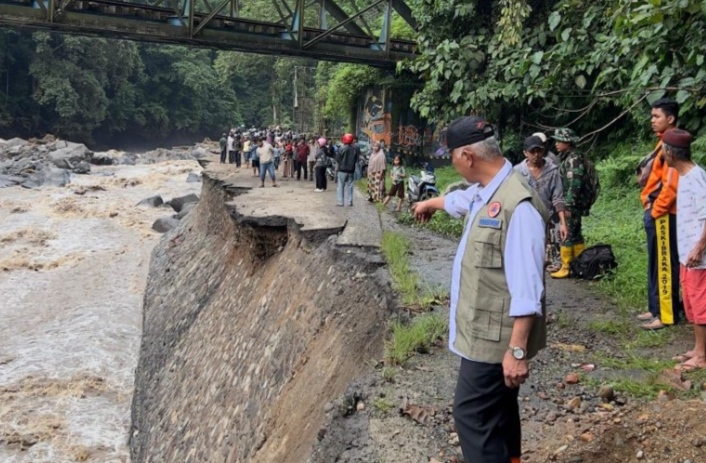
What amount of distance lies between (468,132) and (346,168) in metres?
9.45

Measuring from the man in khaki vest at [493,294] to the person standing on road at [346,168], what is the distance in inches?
368

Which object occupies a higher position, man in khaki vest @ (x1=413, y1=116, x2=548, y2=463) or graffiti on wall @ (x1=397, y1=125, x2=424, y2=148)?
graffiti on wall @ (x1=397, y1=125, x2=424, y2=148)

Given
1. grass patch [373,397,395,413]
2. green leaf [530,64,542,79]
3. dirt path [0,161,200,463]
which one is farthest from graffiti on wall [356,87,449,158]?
grass patch [373,397,395,413]

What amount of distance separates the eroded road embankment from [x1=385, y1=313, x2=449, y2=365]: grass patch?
26cm

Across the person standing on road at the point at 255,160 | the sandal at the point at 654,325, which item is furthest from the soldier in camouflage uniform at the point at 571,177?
the person standing on road at the point at 255,160

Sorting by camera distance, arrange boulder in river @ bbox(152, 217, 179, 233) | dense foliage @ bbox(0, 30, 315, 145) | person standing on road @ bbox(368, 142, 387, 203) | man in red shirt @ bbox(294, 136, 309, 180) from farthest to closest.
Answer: dense foliage @ bbox(0, 30, 315, 145) < boulder in river @ bbox(152, 217, 179, 233) < man in red shirt @ bbox(294, 136, 309, 180) < person standing on road @ bbox(368, 142, 387, 203)

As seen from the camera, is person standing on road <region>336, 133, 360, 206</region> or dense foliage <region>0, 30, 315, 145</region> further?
dense foliage <region>0, 30, 315, 145</region>

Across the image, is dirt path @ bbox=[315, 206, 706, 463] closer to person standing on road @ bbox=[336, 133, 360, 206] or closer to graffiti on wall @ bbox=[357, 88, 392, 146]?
person standing on road @ bbox=[336, 133, 360, 206]

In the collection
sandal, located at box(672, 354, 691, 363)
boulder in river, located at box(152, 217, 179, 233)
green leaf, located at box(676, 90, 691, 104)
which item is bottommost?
boulder in river, located at box(152, 217, 179, 233)

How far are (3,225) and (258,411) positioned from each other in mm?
16935

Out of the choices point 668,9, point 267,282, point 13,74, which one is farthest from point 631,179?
point 13,74

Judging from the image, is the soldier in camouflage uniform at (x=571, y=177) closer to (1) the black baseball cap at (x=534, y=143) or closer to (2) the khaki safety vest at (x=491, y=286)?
(1) the black baseball cap at (x=534, y=143)

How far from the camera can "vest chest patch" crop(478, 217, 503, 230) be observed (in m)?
2.70

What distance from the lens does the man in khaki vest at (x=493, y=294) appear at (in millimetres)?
2627
